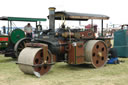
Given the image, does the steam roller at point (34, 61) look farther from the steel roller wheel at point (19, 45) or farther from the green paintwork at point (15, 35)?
the green paintwork at point (15, 35)

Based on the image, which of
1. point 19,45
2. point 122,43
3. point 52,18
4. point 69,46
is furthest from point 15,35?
point 122,43

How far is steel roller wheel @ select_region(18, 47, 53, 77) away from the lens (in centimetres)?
517

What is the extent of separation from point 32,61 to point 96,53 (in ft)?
7.74

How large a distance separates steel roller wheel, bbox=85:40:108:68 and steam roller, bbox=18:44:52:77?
1.41 m

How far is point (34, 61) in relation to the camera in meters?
5.22

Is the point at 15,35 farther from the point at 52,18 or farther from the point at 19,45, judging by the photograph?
the point at 52,18

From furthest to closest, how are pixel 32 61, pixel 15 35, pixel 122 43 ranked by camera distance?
1. pixel 122 43
2. pixel 15 35
3. pixel 32 61

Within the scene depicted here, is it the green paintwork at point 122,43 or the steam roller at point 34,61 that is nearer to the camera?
the steam roller at point 34,61

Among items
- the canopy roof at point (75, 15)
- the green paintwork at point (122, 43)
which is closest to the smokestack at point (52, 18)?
the canopy roof at point (75, 15)

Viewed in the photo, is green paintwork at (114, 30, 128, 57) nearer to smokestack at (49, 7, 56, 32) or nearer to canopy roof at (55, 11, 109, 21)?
canopy roof at (55, 11, 109, 21)

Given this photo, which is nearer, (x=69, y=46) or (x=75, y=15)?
(x=69, y=46)

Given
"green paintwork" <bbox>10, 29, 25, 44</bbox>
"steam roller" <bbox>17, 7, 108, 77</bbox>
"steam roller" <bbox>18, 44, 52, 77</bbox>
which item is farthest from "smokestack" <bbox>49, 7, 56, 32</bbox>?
"green paintwork" <bbox>10, 29, 25, 44</bbox>

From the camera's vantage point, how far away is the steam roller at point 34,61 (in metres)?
5.18

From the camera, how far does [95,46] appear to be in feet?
21.5
